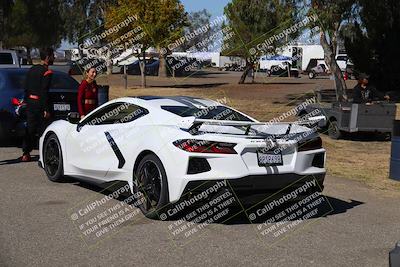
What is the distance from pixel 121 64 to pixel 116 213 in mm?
54569

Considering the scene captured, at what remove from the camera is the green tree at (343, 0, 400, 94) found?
26.8 metres

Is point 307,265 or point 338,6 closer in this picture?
point 307,265

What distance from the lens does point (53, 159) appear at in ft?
28.1

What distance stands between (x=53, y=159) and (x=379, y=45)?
22328 millimetres

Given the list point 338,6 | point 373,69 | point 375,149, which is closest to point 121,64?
point 373,69

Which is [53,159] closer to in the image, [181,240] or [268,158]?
[181,240]

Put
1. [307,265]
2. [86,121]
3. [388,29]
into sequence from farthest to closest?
[388,29] < [86,121] < [307,265]

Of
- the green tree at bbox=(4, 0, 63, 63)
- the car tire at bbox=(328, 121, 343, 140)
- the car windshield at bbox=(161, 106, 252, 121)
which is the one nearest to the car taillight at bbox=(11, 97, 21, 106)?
Result: the car windshield at bbox=(161, 106, 252, 121)

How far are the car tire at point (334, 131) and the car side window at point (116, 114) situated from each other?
26.2ft

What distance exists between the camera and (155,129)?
21.9ft

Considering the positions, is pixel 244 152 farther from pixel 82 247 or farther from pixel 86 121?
pixel 86 121

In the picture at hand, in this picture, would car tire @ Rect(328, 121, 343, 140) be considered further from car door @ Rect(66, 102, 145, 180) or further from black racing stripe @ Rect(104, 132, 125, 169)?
black racing stripe @ Rect(104, 132, 125, 169)

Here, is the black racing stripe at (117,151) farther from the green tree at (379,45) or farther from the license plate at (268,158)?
the green tree at (379,45)

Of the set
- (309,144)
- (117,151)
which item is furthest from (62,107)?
(309,144)
